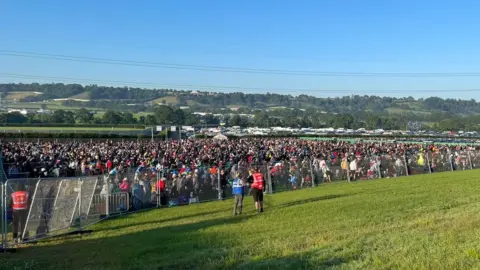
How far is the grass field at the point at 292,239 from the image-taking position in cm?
848

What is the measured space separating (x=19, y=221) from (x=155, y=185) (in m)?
9.29

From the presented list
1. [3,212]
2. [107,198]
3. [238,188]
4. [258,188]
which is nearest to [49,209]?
[3,212]

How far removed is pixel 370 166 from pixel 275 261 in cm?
2694

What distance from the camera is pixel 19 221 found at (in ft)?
45.9

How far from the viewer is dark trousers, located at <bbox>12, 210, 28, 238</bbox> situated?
13.9 meters

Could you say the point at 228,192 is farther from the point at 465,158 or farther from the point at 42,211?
the point at 465,158

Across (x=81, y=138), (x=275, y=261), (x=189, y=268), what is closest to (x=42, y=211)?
(x=189, y=268)

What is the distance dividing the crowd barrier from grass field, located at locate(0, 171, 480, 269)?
701mm

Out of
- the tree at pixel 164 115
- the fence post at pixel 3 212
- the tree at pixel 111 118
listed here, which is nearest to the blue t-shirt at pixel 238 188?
the fence post at pixel 3 212

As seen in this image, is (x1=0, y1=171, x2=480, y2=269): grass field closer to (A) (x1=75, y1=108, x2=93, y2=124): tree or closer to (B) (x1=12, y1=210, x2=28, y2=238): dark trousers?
(B) (x1=12, y1=210, x2=28, y2=238): dark trousers

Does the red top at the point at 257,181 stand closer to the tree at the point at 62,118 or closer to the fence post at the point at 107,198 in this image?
the fence post at the point at 107,198

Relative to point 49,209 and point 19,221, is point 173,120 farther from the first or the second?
point 19,221

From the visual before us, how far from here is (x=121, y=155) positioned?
1452 inches

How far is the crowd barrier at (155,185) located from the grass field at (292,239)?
701 mm
